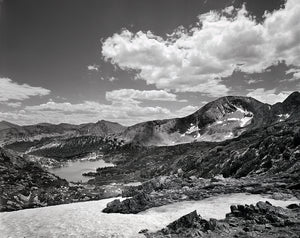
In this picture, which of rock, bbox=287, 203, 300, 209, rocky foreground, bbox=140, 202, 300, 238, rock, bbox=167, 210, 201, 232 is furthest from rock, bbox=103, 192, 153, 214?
rock, bbox=287, 203, 300, 209

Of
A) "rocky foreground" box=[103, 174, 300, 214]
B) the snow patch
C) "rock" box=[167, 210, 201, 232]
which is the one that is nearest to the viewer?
"rock" box=[167, 210, 201, 232]

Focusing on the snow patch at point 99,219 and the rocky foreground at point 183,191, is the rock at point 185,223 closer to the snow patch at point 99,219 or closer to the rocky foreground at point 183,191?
the snow patch at point 99,219

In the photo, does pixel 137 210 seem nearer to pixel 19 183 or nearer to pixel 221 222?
pixel 221 222

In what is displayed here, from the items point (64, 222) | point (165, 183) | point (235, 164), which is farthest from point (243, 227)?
point (235, 164)

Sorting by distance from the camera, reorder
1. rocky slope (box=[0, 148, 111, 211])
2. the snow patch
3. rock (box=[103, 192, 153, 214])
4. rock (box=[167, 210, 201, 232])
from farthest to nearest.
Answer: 1. rocky slope (box=[0, 148, 111, 211])
2. rock (box=[103, 192, 153, 214])
3. the snow patch
4. rock (box=[167, 210, 201, 232])

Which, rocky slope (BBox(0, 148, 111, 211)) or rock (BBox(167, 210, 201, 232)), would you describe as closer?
rock (BBox(167, 210, 201, 232))

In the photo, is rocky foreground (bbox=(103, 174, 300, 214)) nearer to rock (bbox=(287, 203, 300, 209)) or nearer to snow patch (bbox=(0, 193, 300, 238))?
snow patch (bbox=(0, 193, 300, 238))

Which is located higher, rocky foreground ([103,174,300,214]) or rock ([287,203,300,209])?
rocky foreground ([103,174,300,214])


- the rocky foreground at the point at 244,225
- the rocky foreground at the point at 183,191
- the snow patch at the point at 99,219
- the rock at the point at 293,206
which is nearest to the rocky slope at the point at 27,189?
the snow patch at the point at 99,219

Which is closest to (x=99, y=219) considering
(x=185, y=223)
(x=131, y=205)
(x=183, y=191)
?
(x=131, y=205)
